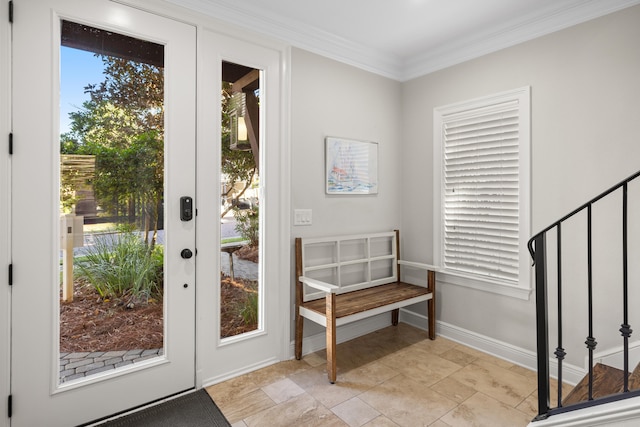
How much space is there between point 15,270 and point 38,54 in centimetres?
114

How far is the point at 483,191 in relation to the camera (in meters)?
3.08

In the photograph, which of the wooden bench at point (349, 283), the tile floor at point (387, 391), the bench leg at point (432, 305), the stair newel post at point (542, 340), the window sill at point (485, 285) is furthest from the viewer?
the bench leg at point (432, 305)

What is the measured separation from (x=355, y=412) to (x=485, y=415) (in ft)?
2.58

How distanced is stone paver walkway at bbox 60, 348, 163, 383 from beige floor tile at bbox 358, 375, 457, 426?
147 centimetres

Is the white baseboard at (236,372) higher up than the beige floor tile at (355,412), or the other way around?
the white baseboard at (236,372)

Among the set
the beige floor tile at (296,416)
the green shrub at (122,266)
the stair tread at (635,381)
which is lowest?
the beige floor tile at (296,416)

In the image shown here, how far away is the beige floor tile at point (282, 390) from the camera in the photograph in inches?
94.3

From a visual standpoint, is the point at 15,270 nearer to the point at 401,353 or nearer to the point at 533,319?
the point at 401,353

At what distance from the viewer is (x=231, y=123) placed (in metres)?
2.63

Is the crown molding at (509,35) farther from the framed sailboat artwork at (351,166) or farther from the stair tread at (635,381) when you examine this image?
the stair tread at (635,381)

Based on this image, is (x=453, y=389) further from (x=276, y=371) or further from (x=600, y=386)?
(x=276, y=371)

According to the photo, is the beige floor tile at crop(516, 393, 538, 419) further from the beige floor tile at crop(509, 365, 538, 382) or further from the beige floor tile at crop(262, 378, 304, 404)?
the beige floor tile at crop(262, 378, 304, 404)

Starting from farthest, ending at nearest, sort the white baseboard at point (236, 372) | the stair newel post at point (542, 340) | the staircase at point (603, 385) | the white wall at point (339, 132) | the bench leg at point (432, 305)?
the bench leg at point (432, 305), the white wall at point (339, 132), the white baseboard at point (236, 372), the staircase at point (603, 385), the stair newel post at point (542, 340)

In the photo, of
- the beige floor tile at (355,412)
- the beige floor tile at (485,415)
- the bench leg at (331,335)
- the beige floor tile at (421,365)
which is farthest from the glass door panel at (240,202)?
the beige floor tile at (485,415)
